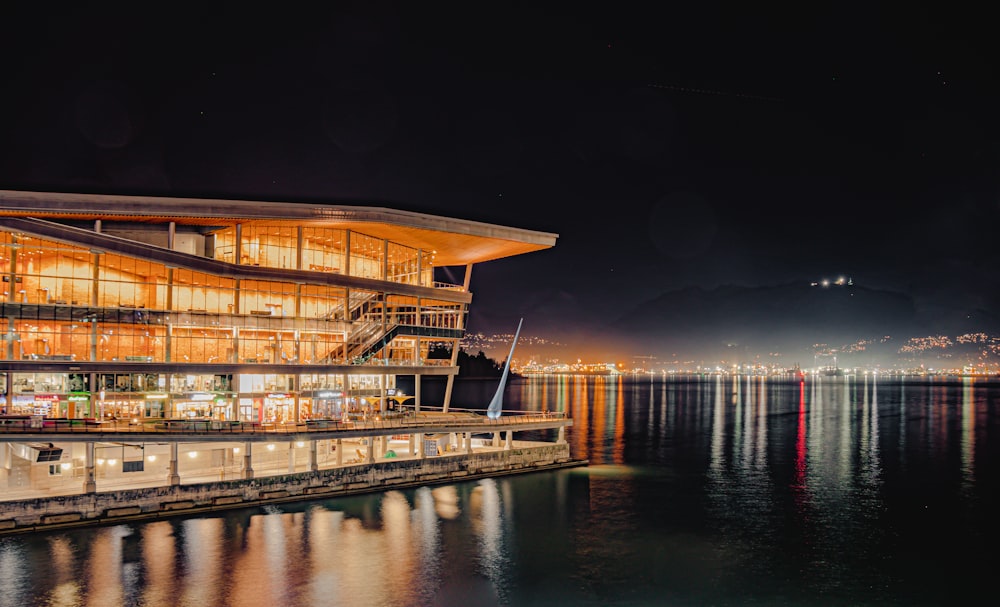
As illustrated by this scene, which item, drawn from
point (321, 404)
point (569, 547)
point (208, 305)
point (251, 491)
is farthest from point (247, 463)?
point (569, 547)

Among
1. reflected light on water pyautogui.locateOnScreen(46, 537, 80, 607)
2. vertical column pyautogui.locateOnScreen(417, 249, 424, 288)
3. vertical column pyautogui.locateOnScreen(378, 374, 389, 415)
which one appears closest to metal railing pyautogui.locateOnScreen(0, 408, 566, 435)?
vertical column pyautogui.locateOnScreen(378, 374, 389, 415)

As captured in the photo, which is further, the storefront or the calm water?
the storefront

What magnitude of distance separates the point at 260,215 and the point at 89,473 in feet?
68.7

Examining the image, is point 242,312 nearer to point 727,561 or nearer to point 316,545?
point 316,545

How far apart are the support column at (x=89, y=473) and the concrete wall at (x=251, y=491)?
540mm

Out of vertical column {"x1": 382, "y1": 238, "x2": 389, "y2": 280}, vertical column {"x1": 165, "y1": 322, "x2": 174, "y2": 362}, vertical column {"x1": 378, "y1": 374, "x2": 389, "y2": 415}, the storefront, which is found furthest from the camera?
vertical column {"x1": 382, "y1": 238, "x2": 389, "y2": 280}

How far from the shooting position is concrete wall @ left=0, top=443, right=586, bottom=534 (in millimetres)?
43875

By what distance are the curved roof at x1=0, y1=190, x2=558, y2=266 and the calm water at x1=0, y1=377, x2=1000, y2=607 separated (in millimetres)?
20403

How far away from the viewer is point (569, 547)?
45.1 m

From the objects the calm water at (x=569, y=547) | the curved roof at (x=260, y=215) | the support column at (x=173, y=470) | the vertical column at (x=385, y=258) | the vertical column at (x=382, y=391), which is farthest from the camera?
the vertical column at (x=385, y=258)

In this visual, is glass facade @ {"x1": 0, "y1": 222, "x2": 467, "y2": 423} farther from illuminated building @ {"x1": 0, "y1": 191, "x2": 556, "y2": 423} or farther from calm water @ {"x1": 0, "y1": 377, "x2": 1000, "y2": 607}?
calm water @ {"x1": 0, "y1": 377, "x2": 1000, "y2": 607}

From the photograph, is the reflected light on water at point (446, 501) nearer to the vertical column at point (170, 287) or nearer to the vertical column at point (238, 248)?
the vertical column at point (238, 248)

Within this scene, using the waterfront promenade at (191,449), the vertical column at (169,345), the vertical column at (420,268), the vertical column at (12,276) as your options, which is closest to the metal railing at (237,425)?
the waterfront promenade at (191,449)

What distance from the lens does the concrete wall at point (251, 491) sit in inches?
1727
